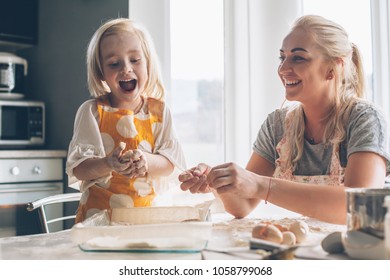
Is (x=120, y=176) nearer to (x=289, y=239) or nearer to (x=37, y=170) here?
(x=289, y=239)

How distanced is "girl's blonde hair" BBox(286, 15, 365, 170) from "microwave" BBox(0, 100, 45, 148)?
1.47 meters

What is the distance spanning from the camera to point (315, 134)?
5.02ft

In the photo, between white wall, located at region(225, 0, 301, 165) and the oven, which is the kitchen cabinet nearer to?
the oven

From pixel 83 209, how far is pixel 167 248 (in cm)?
67

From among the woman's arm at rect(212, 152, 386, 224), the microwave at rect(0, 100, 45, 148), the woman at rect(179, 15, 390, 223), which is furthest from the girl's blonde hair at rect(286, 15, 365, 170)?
the microwave at rect(0, 100, 45, 148)

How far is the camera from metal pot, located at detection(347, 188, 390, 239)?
2.40 feet

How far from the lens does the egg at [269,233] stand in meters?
0.84

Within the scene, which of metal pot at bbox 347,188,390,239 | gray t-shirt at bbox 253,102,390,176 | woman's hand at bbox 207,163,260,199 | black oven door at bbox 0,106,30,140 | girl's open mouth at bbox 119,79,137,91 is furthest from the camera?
black oven door at bbox 0,106,30,140

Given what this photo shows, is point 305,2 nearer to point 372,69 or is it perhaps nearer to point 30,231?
point 372,69

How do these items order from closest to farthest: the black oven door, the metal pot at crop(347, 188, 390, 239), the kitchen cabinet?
the metal pot at crop(347, 188, 390, 239), the black oven door, the kitchen cabinet

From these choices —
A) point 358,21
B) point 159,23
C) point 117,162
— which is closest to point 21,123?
point 159,23

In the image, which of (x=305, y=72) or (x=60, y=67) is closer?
(x=305, y=72)

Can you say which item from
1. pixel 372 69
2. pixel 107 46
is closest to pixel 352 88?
pixel 372 69

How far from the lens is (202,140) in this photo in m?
2.29
